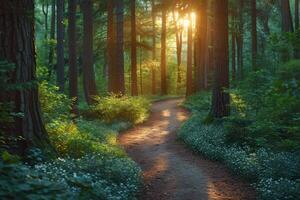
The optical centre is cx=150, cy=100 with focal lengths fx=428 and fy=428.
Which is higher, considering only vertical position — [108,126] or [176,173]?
[108,126]

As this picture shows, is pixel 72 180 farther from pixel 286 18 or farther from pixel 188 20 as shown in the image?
pixel 188 20

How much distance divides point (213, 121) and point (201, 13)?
13.5 m

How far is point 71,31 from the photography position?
64.1ft

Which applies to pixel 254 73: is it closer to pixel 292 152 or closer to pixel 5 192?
pixel 292 152

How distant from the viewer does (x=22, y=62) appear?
8.45 meters

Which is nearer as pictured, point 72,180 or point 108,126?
point 72,180

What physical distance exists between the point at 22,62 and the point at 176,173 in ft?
16.3

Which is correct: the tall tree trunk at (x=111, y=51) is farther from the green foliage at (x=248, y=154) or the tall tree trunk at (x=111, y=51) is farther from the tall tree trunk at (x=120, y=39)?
the green foliage at (x=248, y=154)

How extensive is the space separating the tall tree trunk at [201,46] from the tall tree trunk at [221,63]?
11.7 meters

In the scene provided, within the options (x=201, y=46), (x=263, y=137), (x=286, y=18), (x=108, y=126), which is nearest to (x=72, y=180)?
(x=263, y=137)

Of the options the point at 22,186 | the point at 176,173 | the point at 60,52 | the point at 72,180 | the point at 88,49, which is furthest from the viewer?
the point at 88,49

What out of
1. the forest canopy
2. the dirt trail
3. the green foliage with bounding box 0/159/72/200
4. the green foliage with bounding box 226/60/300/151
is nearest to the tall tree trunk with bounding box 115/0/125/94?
the forest canopy

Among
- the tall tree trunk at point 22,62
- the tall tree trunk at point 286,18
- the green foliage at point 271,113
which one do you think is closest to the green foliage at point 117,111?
the green foliage at point 271,113

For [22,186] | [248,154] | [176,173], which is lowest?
[176,173]
